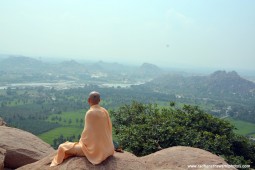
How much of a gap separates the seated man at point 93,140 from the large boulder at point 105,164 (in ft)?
0.43

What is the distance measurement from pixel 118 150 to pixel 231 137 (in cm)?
1036

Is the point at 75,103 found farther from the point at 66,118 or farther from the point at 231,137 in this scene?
the point at 231,137

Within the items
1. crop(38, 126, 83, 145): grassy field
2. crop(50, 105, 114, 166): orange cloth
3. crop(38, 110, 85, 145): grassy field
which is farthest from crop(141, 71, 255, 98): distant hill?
crop(50, 105, 114, 166): orange cloth

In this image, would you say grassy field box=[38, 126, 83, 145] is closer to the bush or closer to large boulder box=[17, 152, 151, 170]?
the bush

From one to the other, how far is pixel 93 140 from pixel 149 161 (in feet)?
6.03

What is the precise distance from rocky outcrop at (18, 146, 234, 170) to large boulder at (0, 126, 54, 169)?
177 centimetres

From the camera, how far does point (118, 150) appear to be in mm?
8336

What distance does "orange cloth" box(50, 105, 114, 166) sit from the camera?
7176 mm

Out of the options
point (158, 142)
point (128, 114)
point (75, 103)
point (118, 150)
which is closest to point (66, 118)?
point (75, 103)

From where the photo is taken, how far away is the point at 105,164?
7.12 meters

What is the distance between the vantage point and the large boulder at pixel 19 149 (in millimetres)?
9703

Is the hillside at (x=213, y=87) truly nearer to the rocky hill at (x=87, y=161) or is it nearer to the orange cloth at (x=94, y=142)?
the rocky hill at (x=87, y=161)

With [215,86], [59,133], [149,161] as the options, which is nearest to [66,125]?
[59,133]

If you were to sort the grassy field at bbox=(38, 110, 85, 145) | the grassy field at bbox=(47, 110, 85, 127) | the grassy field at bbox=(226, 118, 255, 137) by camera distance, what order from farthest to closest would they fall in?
the grassy field at bbox=(47, 110, 85, 127), the grassy field at bbox=(226, 118, 255, 137), the grassy field at bbox=(38, 110, 85, 145)
